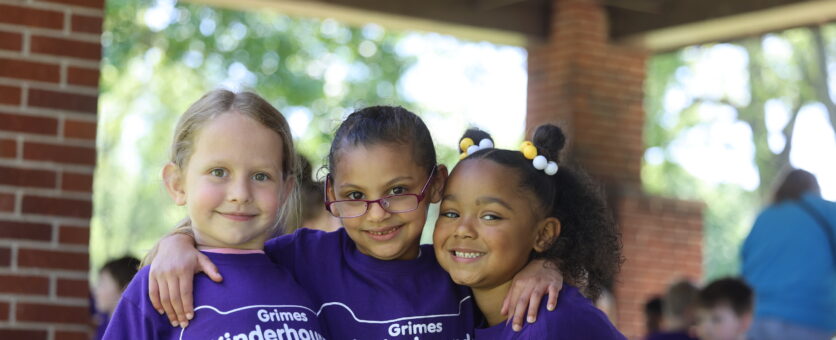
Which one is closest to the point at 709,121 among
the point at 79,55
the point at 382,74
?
the point at 382,74

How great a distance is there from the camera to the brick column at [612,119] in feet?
27.2

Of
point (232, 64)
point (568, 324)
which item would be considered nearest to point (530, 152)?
point (568, 324)

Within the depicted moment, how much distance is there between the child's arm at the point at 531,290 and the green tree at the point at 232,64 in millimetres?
9569

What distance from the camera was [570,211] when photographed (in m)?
3.09

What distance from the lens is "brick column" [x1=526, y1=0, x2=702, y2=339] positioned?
830cm

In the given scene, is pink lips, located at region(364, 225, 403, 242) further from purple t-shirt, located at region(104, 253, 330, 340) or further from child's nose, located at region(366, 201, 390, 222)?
purple t-shirt, located at region(104, 253, 330, 340)

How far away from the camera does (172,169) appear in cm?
280

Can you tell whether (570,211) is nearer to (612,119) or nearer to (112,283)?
(112,283)

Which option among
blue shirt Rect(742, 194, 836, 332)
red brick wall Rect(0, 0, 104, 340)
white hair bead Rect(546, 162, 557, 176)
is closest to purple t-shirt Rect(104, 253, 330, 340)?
white hair bead Rect(546, 162, 557, 176)

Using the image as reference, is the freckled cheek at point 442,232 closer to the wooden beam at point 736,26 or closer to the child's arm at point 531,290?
the child's arm at point 531,290

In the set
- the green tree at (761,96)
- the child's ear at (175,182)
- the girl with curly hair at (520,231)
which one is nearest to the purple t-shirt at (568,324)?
the girl with curly hair at (520,231)

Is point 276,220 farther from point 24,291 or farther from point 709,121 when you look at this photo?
point 709,121

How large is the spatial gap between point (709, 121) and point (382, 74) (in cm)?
934

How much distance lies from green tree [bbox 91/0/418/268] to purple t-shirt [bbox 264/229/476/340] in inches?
371
